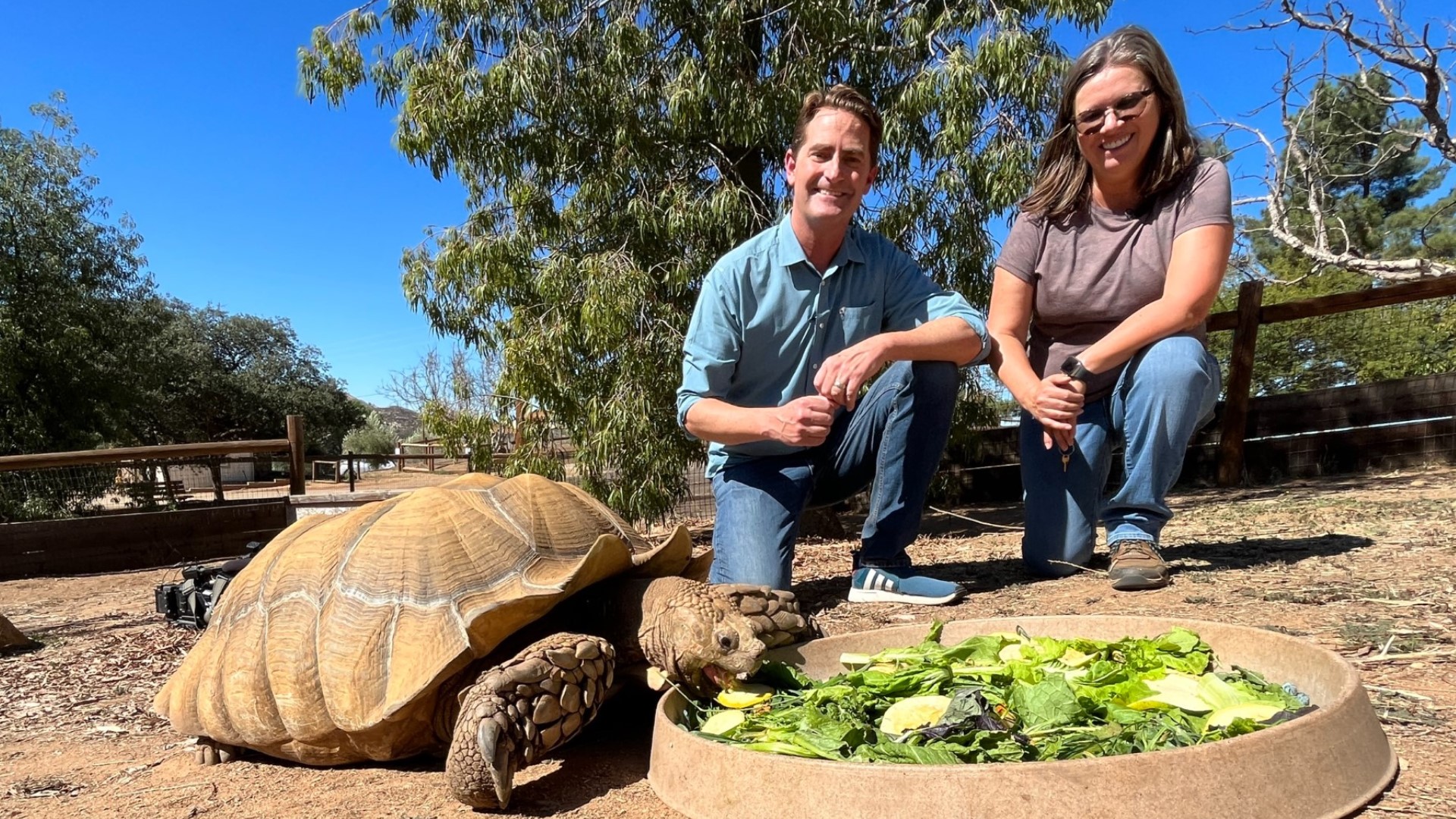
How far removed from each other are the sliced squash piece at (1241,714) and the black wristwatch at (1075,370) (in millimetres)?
1398

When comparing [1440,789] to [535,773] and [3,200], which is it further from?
[3,200]

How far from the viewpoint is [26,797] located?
79.9 inches

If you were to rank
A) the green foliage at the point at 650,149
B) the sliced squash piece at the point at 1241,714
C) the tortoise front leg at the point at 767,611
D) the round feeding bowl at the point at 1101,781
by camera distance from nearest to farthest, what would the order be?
the round feeding bowl at the point at 1101,781 < the sliced squash piece at the point at 1241,714 < the tortoise front leg at the point at 767,611 < the green foliage at the point at 650,149

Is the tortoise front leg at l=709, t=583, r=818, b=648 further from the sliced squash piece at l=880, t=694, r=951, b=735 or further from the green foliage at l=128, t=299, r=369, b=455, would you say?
the green foliage at l=128, t=299, r=369, b=455

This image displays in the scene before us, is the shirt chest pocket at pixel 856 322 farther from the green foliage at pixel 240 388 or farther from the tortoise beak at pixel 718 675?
the green foliage at pixel 240 388

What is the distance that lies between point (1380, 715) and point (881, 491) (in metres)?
1.50

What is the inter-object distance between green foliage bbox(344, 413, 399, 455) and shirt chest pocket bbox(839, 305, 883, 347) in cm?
3613

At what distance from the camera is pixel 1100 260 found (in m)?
2.85

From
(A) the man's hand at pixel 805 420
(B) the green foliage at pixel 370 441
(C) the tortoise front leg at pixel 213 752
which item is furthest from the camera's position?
(B) the green foliage at pixel 370 441

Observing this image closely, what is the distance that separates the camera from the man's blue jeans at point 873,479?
2832 millimetres

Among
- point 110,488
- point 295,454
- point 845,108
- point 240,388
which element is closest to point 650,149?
point 845,108

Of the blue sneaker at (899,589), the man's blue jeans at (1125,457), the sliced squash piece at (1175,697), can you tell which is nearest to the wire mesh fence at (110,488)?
the blue sneaker at (899,589)

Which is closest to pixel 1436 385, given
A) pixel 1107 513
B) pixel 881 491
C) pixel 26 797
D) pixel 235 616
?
pixel 1107 513

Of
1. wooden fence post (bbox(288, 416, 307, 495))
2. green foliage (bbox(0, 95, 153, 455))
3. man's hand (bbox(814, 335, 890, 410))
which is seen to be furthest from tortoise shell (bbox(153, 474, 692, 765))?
green foliage (bbox(0, 95, 153, 455))
